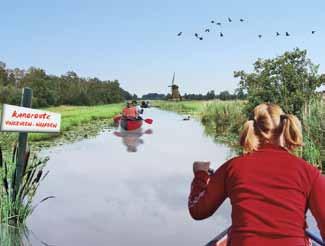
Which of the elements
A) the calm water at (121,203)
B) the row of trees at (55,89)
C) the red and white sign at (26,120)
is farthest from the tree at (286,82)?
the row of trees at (55,89)

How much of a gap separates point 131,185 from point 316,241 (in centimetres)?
830

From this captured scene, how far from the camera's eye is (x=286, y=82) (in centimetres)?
2159

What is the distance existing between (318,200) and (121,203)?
7.71m

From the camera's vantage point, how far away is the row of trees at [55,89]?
200ft

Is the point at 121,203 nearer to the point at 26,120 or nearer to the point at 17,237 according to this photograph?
the point at 17,237

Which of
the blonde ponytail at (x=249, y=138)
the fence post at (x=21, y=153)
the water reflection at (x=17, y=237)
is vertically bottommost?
the water reflection at (x=17, y=237)

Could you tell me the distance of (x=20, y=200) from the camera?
7.41 m

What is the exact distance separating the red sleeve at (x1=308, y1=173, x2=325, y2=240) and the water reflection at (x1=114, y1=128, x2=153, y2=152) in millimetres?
18053

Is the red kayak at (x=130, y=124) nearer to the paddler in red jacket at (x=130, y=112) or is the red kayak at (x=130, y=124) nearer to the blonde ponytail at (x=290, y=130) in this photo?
the paddler in red jacket at (x=130, y=112)

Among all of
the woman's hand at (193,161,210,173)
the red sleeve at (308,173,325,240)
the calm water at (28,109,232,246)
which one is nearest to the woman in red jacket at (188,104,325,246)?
the red sleeve at (308,173,325,240)

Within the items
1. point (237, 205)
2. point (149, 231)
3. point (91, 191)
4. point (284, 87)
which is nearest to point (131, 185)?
point (91, 191)

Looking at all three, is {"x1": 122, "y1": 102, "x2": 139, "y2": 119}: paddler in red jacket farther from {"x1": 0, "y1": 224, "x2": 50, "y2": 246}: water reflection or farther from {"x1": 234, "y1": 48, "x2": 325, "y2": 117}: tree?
{"x1": 0, "y1": 224, "x2": 50, "y2": 246}: water reflection

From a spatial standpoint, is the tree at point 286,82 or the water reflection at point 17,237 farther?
the tree at point 286,82

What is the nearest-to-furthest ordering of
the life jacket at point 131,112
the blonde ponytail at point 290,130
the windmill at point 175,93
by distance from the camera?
the blonde ponytail at point 290,130 < the life jacket at point 131,112 < the windmill at point 175,93
